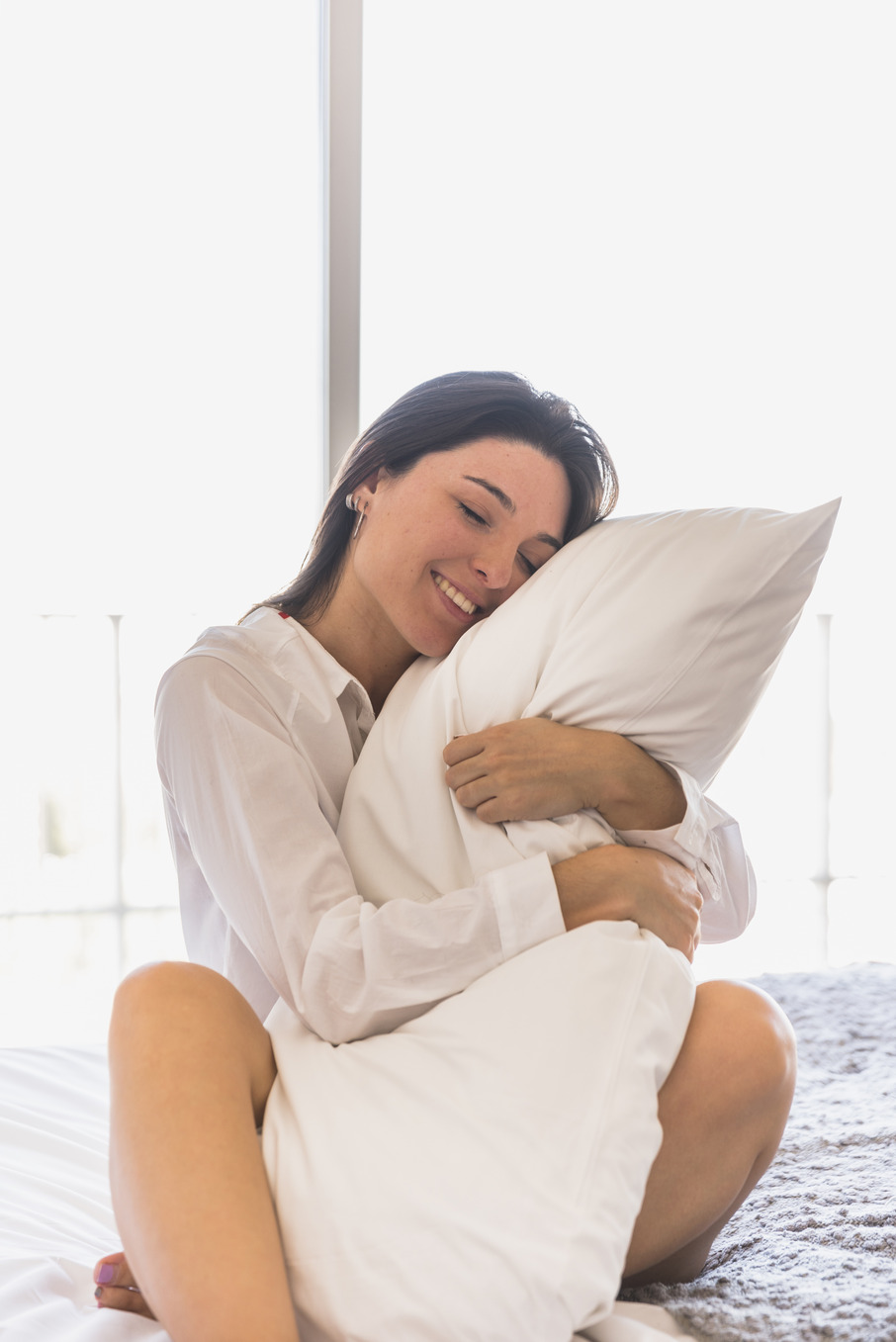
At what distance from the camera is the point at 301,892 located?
91cm

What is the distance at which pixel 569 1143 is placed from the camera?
28.4 inches

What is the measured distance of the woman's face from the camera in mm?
1161

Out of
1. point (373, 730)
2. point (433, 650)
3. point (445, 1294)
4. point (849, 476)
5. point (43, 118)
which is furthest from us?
point (849, 476)

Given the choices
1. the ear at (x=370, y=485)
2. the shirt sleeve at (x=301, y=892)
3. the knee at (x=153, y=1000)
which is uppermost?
the ear at (x=370, y=485)

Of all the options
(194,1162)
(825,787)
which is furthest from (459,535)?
(825,787)

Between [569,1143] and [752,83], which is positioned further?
[752,83]

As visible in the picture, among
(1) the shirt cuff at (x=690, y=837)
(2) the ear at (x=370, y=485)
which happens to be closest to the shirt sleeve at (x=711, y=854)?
(1) the shirt cuff at (x=690, y=837)

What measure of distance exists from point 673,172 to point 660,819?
2409 mm

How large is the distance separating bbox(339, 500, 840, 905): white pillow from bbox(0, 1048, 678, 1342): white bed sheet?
15.9 inches

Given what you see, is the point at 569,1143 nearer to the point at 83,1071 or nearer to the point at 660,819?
the point at 660,819

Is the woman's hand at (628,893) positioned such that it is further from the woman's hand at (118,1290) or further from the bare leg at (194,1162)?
the woman's hand at (118,1290)

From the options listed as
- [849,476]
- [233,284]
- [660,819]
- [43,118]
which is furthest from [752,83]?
[660,819]

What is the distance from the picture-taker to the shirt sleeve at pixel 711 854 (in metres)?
0.96

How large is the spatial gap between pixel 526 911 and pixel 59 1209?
0.63 meters
